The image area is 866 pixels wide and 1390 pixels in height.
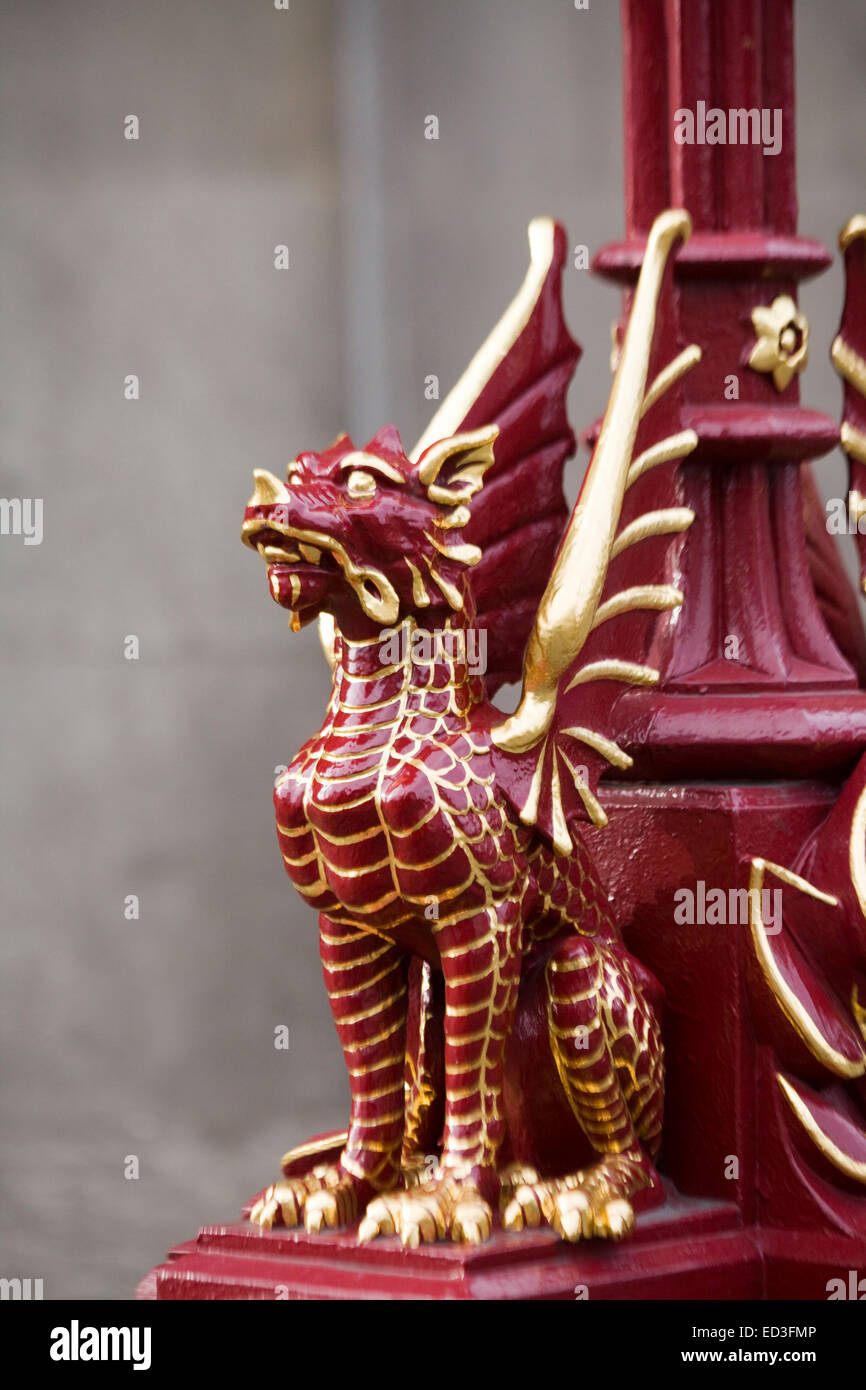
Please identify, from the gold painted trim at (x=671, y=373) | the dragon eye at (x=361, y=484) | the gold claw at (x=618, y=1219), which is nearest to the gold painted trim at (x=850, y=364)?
the gold painted trim at (x=671, y=373)

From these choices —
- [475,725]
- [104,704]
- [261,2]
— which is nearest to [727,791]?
[475,725]

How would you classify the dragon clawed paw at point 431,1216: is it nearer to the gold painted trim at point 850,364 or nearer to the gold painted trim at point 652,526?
the gold painted trim at point 652,526

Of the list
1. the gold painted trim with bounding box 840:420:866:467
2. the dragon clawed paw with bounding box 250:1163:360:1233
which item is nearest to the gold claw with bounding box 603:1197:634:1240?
the dragon clawed paw with bounding box 250:1163:360:1233

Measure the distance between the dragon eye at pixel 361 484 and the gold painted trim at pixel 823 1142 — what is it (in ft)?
1.94

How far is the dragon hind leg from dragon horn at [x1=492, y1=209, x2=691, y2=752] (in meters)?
0.18

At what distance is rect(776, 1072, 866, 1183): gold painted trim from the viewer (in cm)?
177

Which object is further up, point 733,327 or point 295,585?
point 733,327

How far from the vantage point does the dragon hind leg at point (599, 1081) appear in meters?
1.65

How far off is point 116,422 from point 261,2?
2.12 ft

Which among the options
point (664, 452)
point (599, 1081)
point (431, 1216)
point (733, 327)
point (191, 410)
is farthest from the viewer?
point (191, 410)

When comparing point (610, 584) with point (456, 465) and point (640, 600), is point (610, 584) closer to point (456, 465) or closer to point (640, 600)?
point (640, 600)

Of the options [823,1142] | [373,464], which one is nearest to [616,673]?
[373,464]

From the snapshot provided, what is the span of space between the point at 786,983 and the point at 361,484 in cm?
53

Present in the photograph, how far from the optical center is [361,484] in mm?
1631
